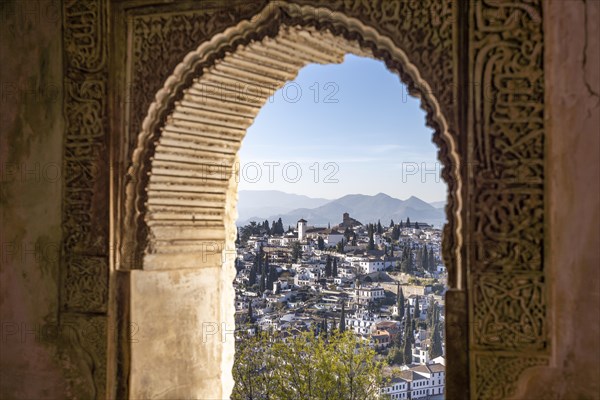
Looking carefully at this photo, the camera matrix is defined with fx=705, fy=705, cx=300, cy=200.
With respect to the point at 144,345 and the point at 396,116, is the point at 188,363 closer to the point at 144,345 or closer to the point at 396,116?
the point at 144,345

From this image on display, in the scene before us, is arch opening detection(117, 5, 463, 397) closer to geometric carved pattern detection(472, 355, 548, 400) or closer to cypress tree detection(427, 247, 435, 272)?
geometric carved pattern detection(472, 355, 548, 400)

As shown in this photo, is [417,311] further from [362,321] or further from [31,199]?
[31,199]

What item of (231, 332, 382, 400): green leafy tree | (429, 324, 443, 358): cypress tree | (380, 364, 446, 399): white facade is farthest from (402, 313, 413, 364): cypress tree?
(231, 332, 382, 400): green leafy tree

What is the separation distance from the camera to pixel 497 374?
3.19 metres

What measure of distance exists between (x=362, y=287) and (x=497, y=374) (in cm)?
480

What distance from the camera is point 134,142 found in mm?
3975

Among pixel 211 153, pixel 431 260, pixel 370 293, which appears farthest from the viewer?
pixel 370 293

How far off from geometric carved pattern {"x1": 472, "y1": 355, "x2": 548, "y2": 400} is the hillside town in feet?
12.9

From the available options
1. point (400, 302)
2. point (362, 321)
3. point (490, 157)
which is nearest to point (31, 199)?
point (490, 157)

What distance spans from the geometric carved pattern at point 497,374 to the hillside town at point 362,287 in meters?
3.95

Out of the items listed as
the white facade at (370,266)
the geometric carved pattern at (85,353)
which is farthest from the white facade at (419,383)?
the geometric carved pattern at (85,353)

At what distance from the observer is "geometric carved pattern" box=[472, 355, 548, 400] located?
3164mm

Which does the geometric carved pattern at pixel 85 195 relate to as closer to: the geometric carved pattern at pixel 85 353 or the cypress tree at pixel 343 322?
the geometric carved pattern at pixel 85 353

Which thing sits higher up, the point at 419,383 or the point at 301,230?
the point at 301,230
